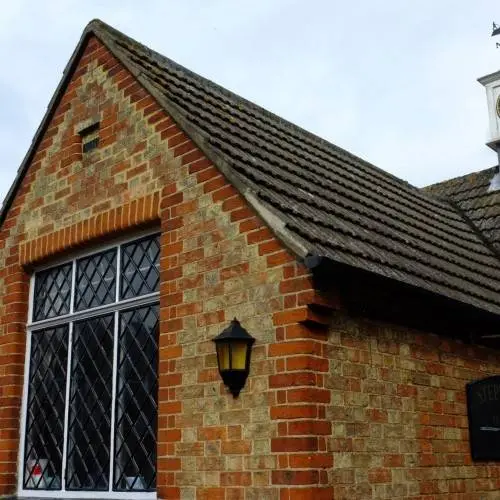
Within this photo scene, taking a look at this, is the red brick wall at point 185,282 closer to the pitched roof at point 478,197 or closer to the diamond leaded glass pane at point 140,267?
the diamond leaded glass pane at point 140,267

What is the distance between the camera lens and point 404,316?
5594mm

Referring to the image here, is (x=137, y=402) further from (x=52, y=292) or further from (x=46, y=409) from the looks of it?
(x=52, y=292)

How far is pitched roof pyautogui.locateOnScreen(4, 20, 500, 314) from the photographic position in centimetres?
534

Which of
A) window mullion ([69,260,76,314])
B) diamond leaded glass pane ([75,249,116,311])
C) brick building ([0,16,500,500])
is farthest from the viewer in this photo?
window mullion ([69,260,76,314])

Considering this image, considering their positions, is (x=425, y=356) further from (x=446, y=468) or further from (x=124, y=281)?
(x=124, y=281)

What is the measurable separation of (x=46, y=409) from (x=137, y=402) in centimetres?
131

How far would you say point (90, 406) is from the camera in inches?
247

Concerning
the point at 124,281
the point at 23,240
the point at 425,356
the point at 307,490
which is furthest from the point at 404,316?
the point at 23,240

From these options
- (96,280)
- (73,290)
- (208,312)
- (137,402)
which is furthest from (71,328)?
(208,312)

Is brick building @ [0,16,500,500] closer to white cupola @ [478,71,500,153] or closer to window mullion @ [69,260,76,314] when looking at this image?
window mullion @ [69,260,76,314]

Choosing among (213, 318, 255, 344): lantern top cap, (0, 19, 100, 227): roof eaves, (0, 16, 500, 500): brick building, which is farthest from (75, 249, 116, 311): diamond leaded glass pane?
(213, 318, 255, 344): lantern top cap

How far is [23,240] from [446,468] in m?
4.52

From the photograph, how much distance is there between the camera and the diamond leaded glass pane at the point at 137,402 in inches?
224

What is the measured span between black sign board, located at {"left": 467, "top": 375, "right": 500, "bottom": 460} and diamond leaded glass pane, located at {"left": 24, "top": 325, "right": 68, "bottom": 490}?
3524mm
